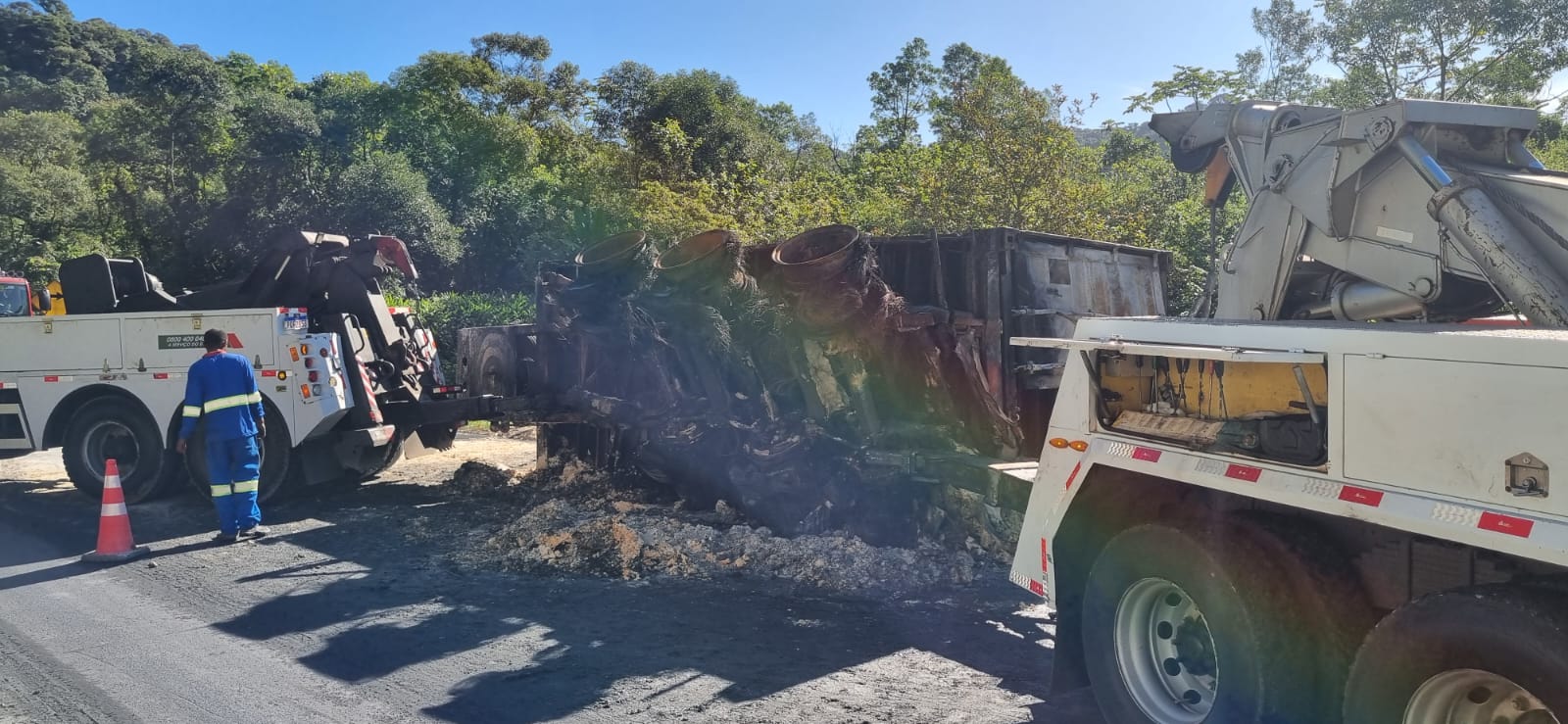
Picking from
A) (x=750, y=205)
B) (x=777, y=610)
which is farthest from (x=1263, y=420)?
(x=750, y=205)

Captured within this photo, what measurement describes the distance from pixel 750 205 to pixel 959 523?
539 inches

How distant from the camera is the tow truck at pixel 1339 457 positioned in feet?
8.57

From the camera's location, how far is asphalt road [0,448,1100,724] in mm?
4574

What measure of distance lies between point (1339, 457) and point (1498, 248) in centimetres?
109

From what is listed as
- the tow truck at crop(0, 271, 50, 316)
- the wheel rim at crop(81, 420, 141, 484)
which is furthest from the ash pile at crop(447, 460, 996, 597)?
the tow truck at crop(0, 271, 50, 316)

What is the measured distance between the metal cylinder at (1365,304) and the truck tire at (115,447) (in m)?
9.70

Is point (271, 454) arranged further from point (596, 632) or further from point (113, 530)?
point (596, 632)

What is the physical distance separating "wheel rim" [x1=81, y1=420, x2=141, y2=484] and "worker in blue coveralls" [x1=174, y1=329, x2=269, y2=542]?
92.3 inches

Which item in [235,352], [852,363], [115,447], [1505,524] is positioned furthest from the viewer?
[115,447]

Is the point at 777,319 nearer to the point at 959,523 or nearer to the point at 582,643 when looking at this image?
the point at 959,523

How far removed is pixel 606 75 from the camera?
106ft

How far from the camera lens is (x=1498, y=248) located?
3.43 m

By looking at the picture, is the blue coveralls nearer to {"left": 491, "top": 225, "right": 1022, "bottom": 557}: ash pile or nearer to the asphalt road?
the asphalt road

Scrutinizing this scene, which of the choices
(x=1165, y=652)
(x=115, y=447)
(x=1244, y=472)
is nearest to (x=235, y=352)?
(x=115, y=447)
